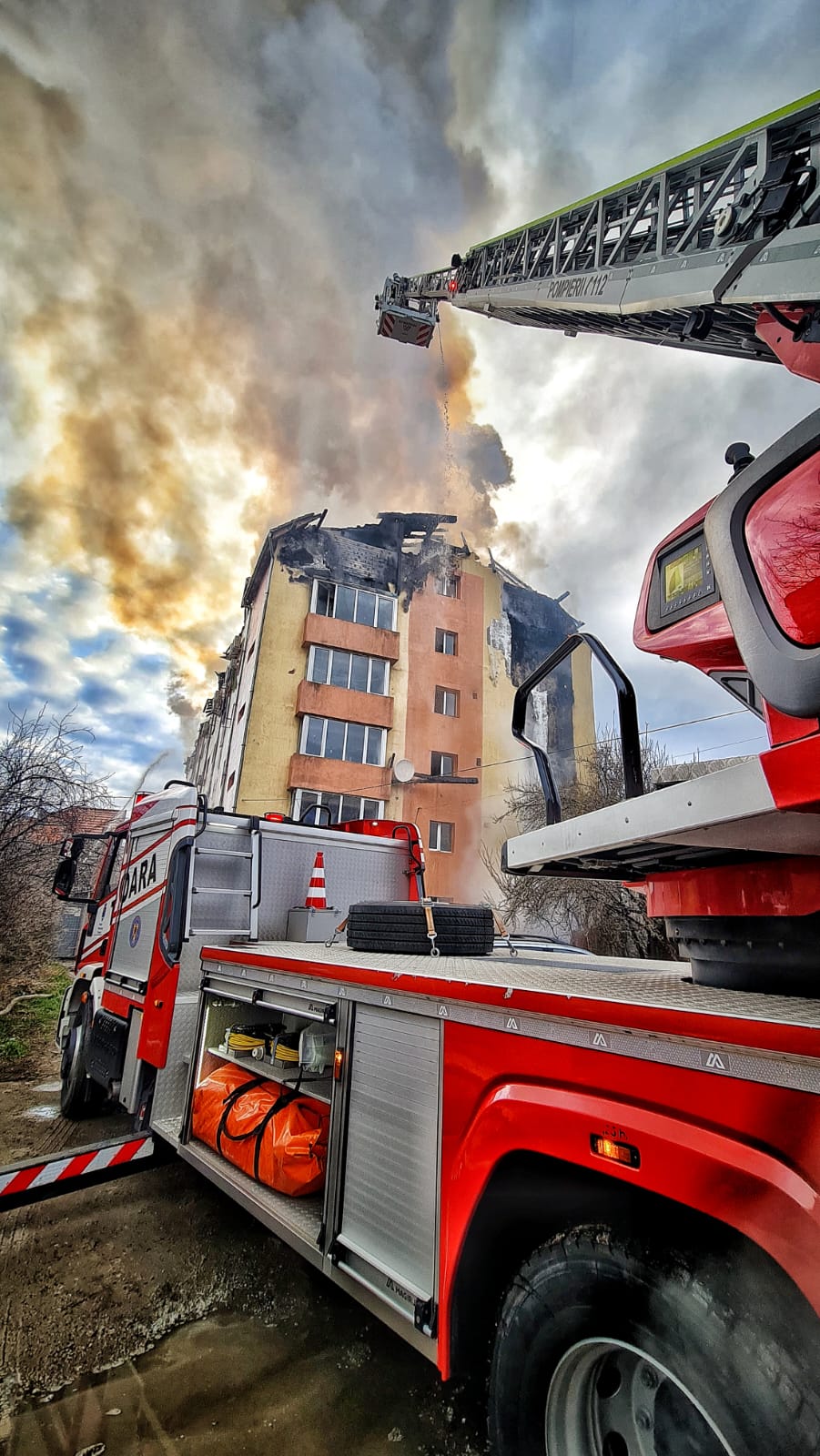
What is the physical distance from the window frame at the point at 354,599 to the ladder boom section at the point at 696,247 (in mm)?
14600

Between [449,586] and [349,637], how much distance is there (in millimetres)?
5066

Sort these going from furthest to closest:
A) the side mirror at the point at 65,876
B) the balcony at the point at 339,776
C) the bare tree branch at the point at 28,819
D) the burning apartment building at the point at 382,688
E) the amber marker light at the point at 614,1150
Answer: the burning apartment building at the point at 382,688, the balcony at the point at 339,776, the bare tree branch at the point at 28,819, the side mirror at the point at 65,876, the amber marker light at the point at 614,1150

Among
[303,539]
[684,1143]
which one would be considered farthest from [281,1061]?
[303,539]

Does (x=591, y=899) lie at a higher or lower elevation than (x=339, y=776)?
lower

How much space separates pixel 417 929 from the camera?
357cm

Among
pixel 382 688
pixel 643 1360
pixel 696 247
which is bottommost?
pixel 643 1360

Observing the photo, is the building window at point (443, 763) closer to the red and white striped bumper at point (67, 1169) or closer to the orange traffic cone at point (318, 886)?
the orange traffic cone at point (318, 886)

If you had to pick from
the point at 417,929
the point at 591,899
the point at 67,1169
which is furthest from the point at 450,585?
the point at 67,1169

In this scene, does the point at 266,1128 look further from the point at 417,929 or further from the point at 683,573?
the point at 683,573

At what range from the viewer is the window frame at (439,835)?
19969mm

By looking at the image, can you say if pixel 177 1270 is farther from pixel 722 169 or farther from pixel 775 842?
pixel 722 169

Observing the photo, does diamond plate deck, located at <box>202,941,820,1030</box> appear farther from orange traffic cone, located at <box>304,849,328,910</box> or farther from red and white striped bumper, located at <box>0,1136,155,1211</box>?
orange traffic cone, located at <box>304,849,328,910</box>

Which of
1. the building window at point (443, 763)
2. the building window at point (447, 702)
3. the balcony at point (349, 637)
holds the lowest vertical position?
the building window at point (443, 763)

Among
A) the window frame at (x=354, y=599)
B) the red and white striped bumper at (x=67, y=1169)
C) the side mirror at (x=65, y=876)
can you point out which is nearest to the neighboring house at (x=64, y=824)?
the side mirror at (x=65, y=876)
